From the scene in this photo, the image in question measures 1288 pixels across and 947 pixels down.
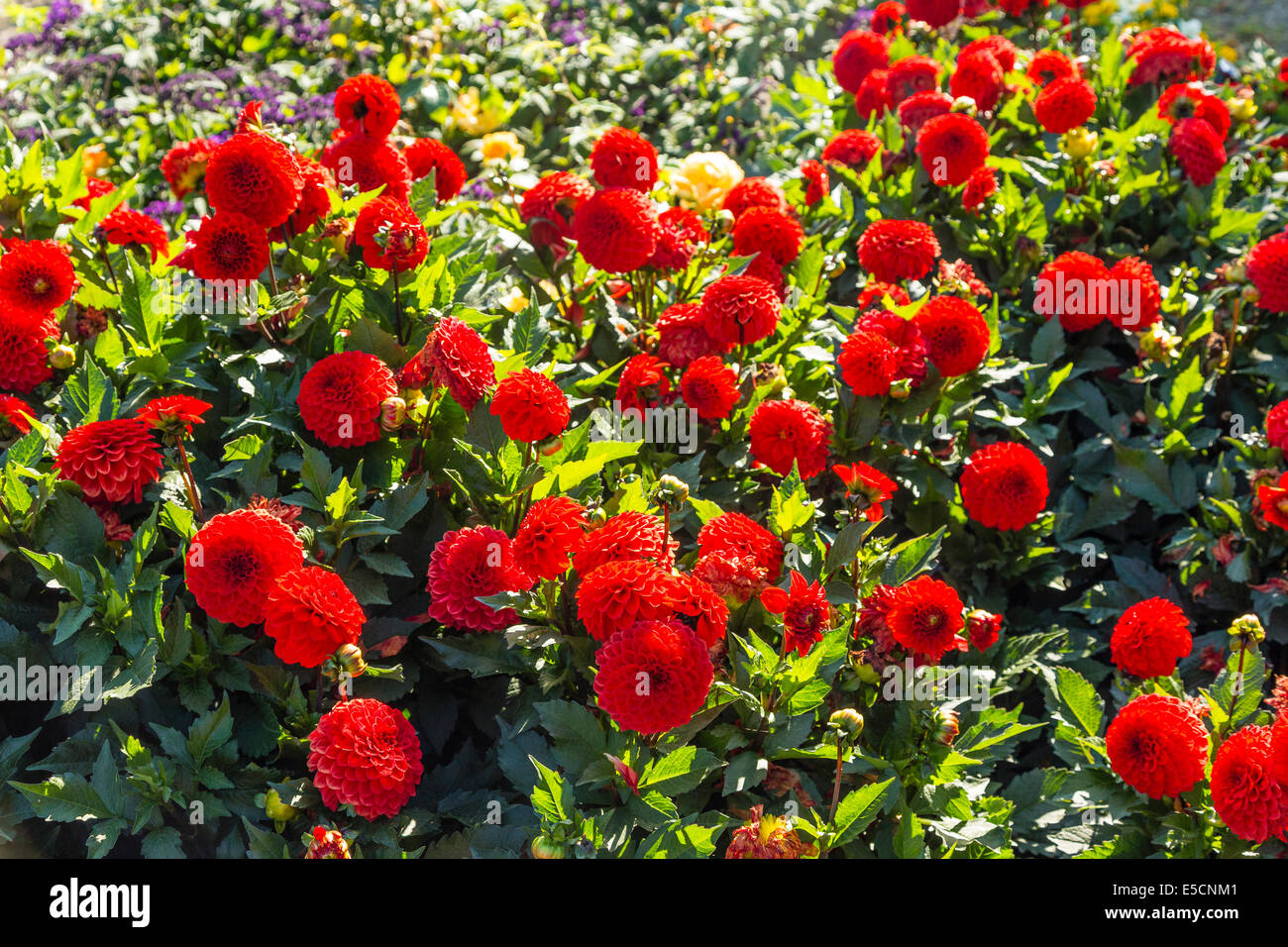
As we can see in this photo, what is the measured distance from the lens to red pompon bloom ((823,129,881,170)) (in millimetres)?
3678

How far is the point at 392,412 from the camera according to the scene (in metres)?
2.21

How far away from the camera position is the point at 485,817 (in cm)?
208

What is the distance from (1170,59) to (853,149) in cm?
128

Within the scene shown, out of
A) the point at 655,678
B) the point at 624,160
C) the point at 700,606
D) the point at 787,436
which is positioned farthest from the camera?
the point at 624,160

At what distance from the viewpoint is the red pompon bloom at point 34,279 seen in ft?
7.65

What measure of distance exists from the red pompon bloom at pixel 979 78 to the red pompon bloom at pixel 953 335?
1.36 meters

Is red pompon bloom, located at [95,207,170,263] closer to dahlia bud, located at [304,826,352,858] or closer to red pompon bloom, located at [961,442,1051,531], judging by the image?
dahlia bud, located at [304,826,352,858]

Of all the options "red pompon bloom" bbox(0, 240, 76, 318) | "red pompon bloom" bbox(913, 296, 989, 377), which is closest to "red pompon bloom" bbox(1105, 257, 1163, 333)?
"red pompon bloom" bbox(913, 296, 989, 377)

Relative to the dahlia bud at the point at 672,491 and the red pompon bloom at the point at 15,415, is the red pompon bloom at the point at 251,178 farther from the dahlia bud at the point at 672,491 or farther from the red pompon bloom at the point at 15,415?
the dahlia bud at the point at 672,491

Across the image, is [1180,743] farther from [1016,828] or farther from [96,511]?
[96,511]

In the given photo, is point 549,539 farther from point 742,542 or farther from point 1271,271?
point 1271,271

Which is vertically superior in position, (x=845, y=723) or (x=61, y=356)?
(x=61, y=356)

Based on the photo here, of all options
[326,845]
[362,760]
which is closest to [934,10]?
[362,760]

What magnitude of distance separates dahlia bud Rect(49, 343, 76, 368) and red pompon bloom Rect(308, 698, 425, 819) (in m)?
1.12
